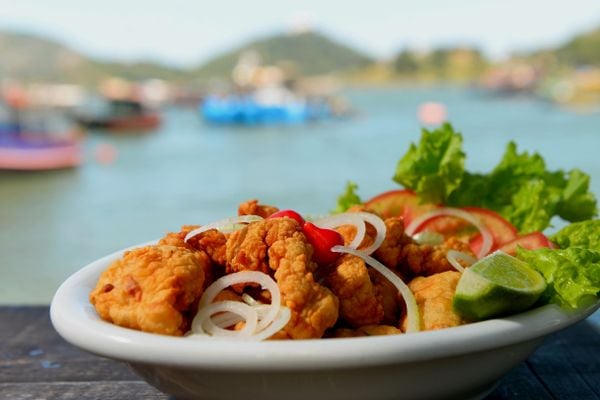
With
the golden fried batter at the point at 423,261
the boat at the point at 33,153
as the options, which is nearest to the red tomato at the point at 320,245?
the golden fried batter at the point at 423,261

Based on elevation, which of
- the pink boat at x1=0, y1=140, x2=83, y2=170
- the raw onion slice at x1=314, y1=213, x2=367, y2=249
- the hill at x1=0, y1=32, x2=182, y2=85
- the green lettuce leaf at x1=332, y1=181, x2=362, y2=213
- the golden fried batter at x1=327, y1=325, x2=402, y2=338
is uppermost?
the hill at x1=0, y1=32, x2=182, y2=85

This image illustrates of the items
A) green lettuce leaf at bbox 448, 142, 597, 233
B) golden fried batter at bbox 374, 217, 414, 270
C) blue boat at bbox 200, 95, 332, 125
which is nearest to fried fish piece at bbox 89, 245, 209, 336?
golden fried batter at bbox 374, 217, 414, 270

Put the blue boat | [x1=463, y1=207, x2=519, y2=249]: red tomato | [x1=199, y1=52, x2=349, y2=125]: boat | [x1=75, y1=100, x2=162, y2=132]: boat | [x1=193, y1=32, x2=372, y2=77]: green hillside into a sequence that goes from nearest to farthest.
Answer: [x1=463, y1=207, x2=519, y2=249]: red tomato
[x1=75, y1=100, x2=162, y2=132]: boat
the blue boat
[x1=199, y1=52, x2=349, y2=125]: boat
[x1=193, y1=32, x2=372, y2=77]: green hillside

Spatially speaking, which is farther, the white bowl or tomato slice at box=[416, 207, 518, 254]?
tomato slice at box=[416, 207, 518, 254]

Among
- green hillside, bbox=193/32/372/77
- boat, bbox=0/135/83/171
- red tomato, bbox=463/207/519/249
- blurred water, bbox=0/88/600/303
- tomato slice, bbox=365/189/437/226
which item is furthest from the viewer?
green hillside, bbox=193/32/372/77

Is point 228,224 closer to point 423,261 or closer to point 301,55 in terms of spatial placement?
point 423,261

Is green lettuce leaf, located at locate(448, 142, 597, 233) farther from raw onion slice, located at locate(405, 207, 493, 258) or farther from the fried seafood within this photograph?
the fried seafood

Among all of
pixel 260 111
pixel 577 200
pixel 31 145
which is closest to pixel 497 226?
pixel 577 200

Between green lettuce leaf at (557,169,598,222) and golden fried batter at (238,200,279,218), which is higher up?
golden fried batter at (238,200,279,218)
